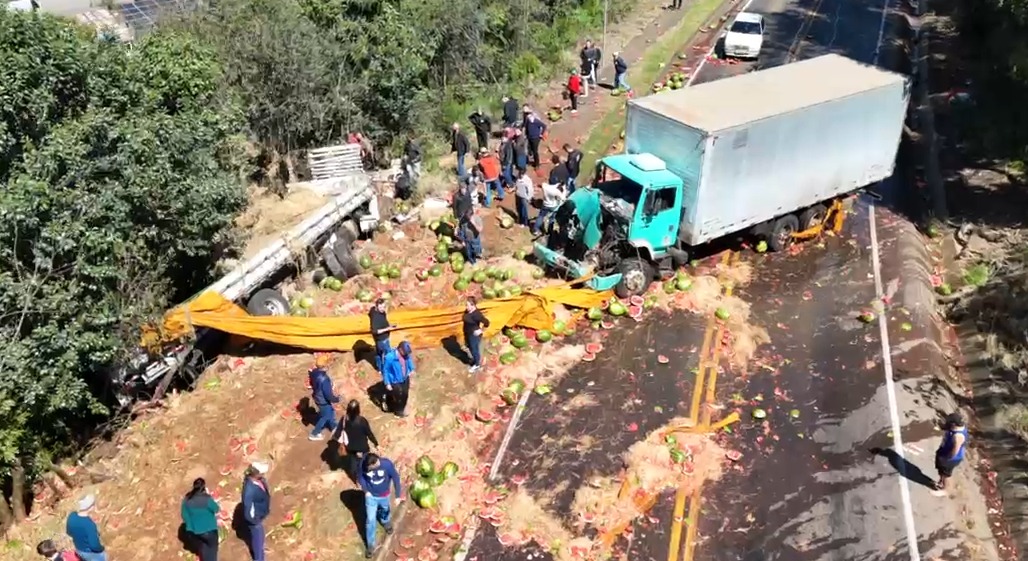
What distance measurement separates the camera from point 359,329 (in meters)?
15.7

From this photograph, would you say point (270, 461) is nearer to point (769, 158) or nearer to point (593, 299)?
point (593, 299)

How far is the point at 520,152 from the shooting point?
2175 centimetres

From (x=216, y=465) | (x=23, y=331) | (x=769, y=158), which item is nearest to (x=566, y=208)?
(x=769, y=158)

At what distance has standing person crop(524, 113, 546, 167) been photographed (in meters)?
22.9

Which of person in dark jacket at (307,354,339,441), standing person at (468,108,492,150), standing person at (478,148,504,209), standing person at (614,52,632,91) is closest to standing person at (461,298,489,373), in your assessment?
person in dark jacket at (307,354,339,441)

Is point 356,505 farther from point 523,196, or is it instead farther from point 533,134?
point 533,134

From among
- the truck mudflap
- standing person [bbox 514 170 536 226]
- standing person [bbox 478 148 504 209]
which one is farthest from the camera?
standing person [bbox 478 148 504 209]

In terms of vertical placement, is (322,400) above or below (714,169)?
below

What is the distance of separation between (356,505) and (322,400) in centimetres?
186

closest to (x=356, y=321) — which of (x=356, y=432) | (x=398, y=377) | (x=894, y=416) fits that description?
(x=398, y=377)

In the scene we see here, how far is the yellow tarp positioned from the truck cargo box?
3.17m

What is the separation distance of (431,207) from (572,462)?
9.57 m

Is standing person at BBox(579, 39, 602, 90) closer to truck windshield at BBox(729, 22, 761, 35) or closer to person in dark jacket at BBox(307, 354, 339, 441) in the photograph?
truck windshield at BBox(729, 22, 761, 35)

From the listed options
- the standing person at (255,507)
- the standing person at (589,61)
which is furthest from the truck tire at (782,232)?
the standing person at (255,507)
